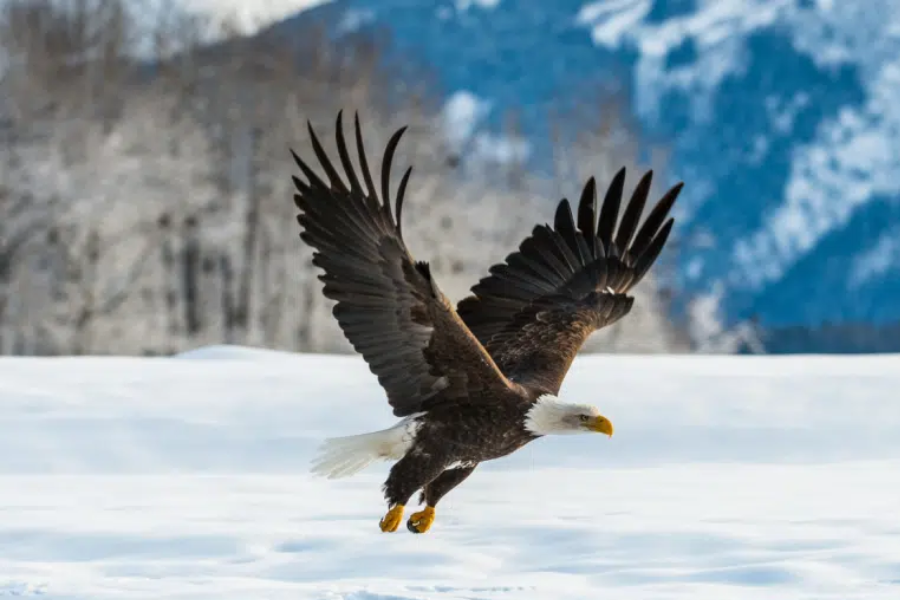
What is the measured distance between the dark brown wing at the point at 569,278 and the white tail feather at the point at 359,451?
1.92ft

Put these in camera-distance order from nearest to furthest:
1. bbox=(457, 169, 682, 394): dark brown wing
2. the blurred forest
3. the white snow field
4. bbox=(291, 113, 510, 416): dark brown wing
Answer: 1. the white snow field
2. bbox=(291, 113, 510, 416): dark brown wing
3. bbox=(457, 169, 682, 394): dark brown wing
4. the blurred forest

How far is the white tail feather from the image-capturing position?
471 centimetres

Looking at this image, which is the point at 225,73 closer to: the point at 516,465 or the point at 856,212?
the point at 516,465

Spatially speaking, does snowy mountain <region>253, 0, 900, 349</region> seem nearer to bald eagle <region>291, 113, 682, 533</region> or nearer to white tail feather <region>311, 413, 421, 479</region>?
bald eagle <region>291, 113, 682, 533</region>

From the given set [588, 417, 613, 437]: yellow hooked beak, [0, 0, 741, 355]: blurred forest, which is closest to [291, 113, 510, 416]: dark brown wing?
[588, 417, 613, 437]: yellow hooked beak

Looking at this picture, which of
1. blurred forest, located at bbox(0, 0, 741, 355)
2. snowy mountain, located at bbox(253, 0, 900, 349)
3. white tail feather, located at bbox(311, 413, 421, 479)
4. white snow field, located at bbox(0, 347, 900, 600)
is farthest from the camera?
snowy mountain, located at bbox(253, 0, 900, 349)

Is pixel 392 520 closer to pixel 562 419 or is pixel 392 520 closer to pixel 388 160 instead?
pixel 562 419

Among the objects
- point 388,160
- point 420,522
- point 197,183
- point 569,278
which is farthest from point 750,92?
point 388,160

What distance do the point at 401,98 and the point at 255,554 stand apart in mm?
18877

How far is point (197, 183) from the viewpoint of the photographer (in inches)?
844

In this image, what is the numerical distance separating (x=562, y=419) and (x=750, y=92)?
4633 cm

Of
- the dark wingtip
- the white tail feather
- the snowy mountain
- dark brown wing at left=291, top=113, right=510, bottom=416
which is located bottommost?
the white tail feather

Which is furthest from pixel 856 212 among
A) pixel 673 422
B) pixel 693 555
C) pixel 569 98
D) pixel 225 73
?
pixel 693 555

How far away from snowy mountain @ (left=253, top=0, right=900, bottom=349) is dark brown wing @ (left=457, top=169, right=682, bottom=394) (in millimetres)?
36607
